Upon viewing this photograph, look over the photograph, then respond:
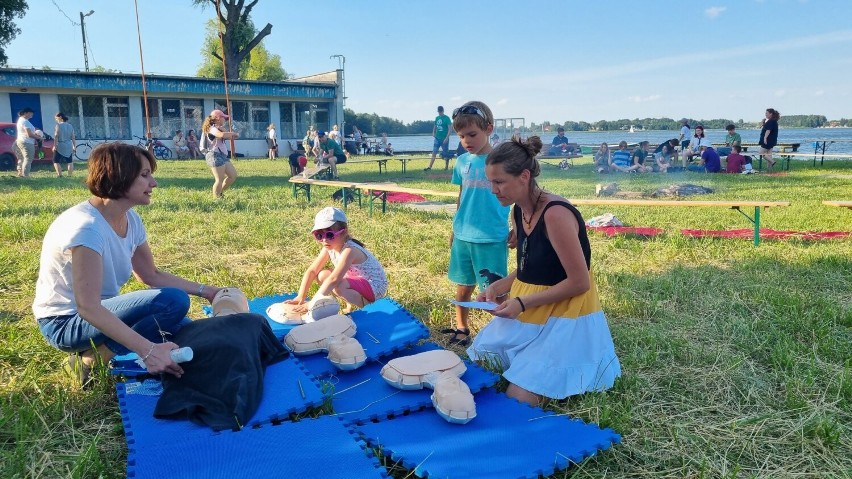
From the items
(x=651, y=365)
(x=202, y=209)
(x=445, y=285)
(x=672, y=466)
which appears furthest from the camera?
(x=202, y=209)

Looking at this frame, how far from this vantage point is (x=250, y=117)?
3070 cm

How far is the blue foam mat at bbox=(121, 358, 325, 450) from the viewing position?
7.76 ft

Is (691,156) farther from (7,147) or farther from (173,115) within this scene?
(173,115)

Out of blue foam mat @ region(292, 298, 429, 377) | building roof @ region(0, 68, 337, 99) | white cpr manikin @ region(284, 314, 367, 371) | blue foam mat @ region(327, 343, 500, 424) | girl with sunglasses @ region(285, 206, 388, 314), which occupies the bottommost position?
blue foam mat @ region(327, 343, 500, 424)

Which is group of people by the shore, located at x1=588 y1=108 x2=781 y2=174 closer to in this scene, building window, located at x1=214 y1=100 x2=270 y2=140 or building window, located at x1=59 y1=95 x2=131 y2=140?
building window, located at x1=214 y1=100 x2=270 y2=140

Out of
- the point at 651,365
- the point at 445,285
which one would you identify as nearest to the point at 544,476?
the point at 651,365

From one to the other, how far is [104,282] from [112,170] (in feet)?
1.94

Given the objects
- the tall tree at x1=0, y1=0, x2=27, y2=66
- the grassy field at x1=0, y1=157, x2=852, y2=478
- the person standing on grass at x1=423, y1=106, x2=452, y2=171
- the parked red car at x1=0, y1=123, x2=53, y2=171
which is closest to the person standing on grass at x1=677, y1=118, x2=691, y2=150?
the person standing on grass at x1=423, y1=106, x2=452, y2=171

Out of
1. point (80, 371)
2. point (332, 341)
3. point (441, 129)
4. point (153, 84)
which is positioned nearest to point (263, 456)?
point (332, 341)

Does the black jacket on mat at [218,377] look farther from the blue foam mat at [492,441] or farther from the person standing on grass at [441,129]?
the person standing on grass at [441,129]

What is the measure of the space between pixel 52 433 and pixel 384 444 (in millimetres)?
1388

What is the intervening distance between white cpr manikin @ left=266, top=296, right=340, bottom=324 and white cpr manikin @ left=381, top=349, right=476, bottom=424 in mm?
1081

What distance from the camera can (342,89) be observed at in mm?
33781

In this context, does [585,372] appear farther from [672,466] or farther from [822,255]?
[822,255]
